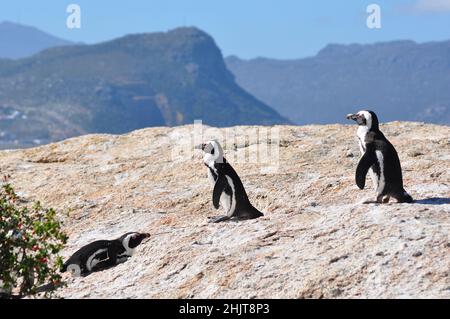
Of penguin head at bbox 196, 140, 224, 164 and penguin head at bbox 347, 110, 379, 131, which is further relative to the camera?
penguin head at bbox 196, 140, 224, 164

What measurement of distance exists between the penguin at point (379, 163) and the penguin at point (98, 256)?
4.24m

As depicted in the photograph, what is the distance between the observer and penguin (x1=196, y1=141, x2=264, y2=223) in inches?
547

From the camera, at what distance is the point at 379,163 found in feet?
44.4

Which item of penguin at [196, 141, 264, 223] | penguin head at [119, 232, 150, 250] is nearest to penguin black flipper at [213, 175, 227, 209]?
penguin at [196, 141, 264, 223]

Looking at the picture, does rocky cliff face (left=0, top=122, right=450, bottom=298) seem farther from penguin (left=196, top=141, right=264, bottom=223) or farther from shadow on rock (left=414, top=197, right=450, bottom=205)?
penguin (left=196, top=141, right=264, bottom=223)

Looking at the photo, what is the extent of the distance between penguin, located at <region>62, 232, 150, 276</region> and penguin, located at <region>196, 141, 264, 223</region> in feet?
5.33

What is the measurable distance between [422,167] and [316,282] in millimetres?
6702

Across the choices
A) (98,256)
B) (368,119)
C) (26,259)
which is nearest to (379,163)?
(368,119)

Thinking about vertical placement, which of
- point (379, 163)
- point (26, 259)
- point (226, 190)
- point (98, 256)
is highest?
point (379, 163)

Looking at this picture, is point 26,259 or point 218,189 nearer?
point 26,259

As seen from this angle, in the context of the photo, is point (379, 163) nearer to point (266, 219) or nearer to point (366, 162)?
point (366, 162)

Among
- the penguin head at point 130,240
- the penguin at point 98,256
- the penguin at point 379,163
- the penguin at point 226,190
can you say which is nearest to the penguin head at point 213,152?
the penguin at point 226,190

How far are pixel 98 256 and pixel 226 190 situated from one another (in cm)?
253

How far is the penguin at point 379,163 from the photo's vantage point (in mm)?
13273
